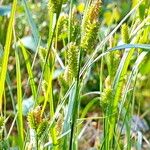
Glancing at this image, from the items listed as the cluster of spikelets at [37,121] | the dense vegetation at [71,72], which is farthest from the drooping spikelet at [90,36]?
the cluster of spikelets at [37,121]

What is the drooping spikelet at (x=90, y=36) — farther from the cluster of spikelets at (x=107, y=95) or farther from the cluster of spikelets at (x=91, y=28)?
the cluster of spikelets at (x=107, y=95)

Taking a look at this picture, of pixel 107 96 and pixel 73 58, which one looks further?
pixel 107 96

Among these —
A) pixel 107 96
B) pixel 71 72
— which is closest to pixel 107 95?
pixel 107 96

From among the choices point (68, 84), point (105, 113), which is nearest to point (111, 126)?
point (105, 113)

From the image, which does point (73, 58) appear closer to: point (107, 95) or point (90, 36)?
point (90, 36)

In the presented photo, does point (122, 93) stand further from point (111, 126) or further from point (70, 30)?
point (70, 30)
